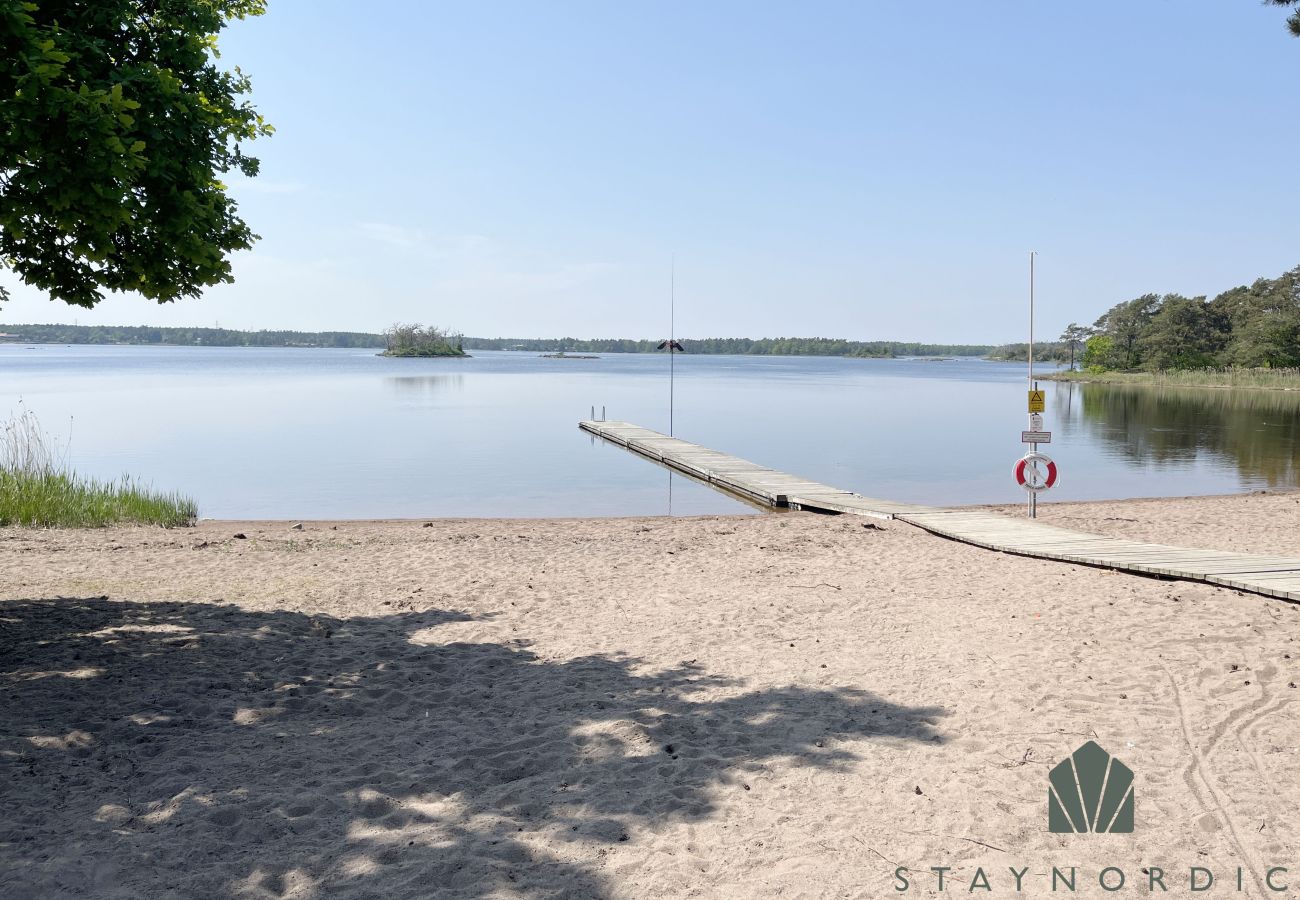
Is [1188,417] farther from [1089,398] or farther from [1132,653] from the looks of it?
[1132,653]

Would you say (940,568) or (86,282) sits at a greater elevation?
(86,282)

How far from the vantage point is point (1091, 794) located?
436cm

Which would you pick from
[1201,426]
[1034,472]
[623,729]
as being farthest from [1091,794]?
[1201,426]

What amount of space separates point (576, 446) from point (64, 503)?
17.1m

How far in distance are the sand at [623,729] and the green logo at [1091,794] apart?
75 mm

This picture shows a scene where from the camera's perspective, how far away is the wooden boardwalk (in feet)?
27.6

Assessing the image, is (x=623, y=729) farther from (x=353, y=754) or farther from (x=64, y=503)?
(x=64, y=503)

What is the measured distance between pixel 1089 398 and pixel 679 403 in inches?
1047

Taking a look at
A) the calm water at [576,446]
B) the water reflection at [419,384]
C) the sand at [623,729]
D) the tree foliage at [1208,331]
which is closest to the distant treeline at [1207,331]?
the tree foliage at [1208,331]

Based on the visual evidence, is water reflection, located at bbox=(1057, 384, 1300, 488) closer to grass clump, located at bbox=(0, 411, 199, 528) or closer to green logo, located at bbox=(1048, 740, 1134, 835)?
green logo, located at bbox=(1048, 740, 1134, 835)

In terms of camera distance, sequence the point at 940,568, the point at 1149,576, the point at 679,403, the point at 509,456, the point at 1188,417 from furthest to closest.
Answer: the point at 679,403
the point at 1188,417
the point at 509,456
the point at 940,568
the point at 1149,576

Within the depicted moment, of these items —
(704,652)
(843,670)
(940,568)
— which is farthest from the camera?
(940,568)

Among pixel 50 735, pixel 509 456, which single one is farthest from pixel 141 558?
pixel 509 456

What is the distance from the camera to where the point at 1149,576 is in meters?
8.84
